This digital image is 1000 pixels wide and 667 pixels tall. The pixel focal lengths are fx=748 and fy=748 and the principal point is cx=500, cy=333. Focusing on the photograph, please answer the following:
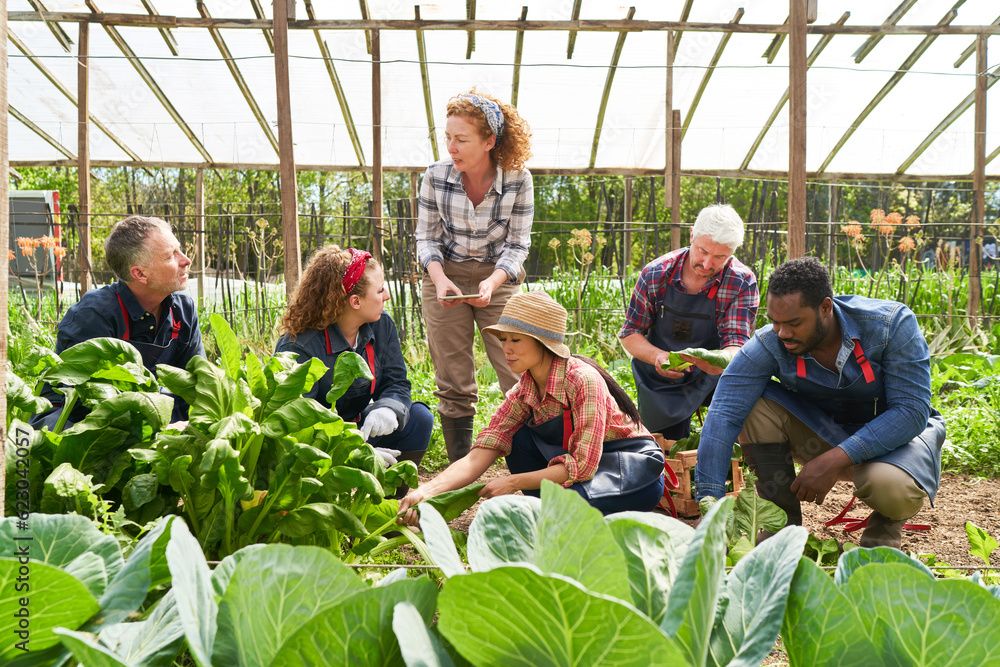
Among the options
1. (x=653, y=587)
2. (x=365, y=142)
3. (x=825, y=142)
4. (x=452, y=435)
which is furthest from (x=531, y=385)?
(x=825, y=142)

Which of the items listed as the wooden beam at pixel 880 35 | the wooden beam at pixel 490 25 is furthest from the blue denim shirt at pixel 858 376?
the wooden beam at pixel 880 35

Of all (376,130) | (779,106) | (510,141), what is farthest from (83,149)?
(779,106)

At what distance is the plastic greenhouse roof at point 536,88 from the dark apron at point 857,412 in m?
4.67

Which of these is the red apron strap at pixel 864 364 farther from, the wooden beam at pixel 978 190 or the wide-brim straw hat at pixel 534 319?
the wooden beam at pixel 978 190

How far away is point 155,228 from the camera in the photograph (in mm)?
2381

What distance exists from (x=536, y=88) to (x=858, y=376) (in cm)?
593

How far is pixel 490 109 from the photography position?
116 inches

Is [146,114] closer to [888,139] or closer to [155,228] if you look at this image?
[155,228]

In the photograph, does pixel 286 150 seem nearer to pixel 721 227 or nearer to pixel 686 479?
pixel 721 227

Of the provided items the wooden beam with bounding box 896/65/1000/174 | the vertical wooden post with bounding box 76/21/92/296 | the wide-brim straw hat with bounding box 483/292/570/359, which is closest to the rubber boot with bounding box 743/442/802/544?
the wide-brim straw hat with bounding box 483/292/570/359

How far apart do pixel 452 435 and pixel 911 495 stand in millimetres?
1773

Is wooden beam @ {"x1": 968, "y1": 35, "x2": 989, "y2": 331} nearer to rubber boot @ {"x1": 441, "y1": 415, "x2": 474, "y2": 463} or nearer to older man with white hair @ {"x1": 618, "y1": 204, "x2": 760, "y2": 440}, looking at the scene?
older man with white hair @ {"x1": 618, "y1": 204, "x2": 760, "y2": 440}

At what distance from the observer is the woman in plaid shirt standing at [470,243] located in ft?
10.0

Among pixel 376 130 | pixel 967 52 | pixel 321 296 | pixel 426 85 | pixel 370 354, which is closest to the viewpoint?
pixel 321 296
